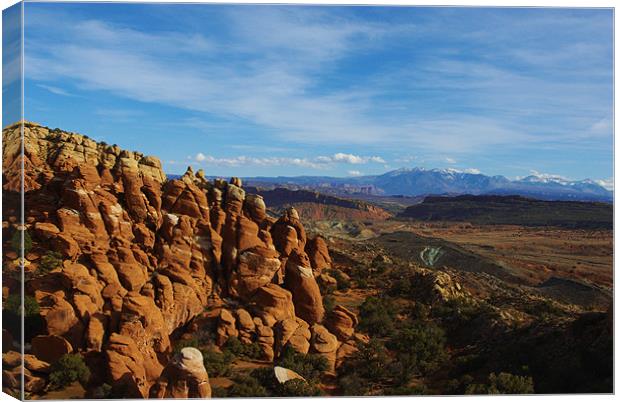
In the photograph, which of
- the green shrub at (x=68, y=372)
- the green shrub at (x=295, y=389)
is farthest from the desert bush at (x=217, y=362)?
the green shrub at (x=68, y=372)

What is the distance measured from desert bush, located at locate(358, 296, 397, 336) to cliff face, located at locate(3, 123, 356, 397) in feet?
3.77

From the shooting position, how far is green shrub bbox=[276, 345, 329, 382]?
49.7 ft

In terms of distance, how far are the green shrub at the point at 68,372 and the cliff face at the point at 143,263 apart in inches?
17.1

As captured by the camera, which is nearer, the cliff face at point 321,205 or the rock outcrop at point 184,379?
the rock outcrop at point 184,379

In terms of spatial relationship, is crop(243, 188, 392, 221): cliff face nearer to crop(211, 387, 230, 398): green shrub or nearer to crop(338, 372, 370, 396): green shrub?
crop(338, 372, 370, 396): green shrub

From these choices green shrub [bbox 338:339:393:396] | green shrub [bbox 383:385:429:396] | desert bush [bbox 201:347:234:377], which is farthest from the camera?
desert bush [bbox 201:347:234:377]

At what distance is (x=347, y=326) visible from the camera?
18953mm

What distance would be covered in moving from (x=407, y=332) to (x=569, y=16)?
435 inches

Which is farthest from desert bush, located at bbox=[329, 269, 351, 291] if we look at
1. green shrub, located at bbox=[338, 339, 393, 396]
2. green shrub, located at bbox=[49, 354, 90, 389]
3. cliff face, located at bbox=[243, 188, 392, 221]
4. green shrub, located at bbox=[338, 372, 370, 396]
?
cliff face, located at bbox=[243, 188, 392, 221]

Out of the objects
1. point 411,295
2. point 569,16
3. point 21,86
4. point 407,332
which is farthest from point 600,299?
point 21,86

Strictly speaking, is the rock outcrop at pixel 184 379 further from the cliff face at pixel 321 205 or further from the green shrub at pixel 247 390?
the cliff face at pixel 321 205

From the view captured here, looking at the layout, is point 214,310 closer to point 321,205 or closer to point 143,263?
point 143,263

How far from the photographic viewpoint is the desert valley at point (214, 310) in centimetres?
1377

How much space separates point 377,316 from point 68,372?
11.3 metres
